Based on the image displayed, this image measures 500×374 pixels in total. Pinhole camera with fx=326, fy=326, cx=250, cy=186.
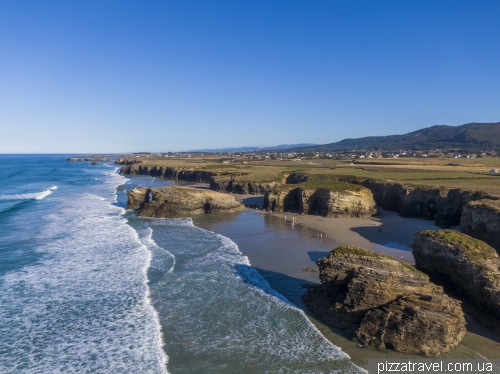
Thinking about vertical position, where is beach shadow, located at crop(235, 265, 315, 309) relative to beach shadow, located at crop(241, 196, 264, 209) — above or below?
below

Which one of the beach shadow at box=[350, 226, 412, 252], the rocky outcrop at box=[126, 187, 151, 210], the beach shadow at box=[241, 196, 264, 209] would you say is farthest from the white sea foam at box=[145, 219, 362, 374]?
the rocky outcrop at box=[126, 187, 151, 210]

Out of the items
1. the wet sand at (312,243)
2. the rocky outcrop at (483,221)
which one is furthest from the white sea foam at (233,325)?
the rocky outcrop at (483,221)

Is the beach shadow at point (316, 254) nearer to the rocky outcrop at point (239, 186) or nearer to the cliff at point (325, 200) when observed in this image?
the cliff at point (325, 200)

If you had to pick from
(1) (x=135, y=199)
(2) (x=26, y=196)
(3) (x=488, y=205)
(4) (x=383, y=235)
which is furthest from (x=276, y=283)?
(2) (x=26, y=196)

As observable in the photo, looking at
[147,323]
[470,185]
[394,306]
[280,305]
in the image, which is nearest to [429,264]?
[394,306]

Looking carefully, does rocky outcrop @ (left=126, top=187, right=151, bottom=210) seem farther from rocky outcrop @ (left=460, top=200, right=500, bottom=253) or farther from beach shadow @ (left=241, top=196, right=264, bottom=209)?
rocky outcrop @ (left=460, top=200, right=500, bottom=253)

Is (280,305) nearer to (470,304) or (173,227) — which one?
(470,304)
